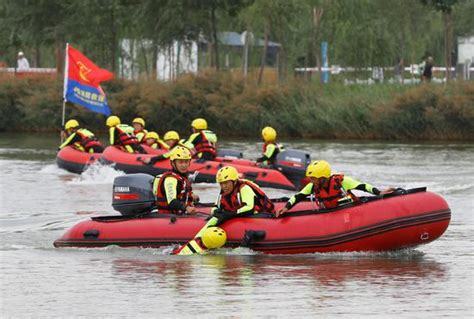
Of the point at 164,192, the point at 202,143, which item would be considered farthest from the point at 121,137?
Answer: the point at 164,192

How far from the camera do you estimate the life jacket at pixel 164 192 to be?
17.8m

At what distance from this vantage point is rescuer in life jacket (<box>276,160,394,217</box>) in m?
16.9

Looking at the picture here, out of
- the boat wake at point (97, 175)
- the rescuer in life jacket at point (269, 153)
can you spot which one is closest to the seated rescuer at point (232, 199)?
the rescuer in life jacket at point (269, 153)

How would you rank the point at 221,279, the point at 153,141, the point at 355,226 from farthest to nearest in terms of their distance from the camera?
1. the point at 153,141
2. the point at 355,226
3. the point at 221,279

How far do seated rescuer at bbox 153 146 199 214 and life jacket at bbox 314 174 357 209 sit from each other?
5.94ft

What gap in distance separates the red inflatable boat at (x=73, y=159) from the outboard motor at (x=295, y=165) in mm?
5270

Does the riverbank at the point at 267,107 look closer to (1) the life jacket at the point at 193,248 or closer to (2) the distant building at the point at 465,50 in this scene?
(2) the distant building at the point at 465,50

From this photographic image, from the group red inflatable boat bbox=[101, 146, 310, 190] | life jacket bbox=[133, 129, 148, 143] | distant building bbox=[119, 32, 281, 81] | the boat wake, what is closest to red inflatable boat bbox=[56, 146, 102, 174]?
the boat wake

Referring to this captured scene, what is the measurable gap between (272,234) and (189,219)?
4.11ft

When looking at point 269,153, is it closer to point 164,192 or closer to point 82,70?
point 82,70

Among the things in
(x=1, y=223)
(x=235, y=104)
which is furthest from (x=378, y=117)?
(x=1, y=223)

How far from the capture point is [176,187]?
17.8 metres

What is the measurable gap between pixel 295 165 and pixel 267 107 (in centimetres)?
1726

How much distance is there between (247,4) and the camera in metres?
46.7
